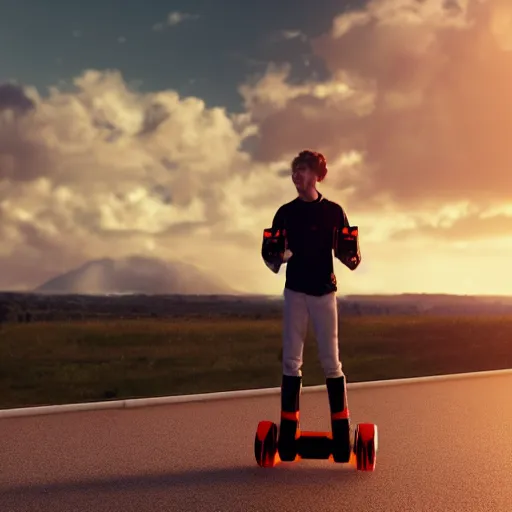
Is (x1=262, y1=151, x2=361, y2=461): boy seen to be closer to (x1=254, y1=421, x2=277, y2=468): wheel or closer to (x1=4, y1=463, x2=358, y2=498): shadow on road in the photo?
(x1=254, y1=421, x2=277, y2=468): wheel

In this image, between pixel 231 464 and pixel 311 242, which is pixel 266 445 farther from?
pixel 311 242

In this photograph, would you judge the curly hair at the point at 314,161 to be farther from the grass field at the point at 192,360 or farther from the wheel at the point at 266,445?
the grass field at the point at 192,360

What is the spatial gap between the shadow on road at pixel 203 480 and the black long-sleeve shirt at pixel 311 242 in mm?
1337

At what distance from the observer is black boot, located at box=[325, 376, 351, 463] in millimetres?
5711

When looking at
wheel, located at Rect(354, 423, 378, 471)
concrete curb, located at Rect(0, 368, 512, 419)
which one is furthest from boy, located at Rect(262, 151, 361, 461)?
concrete curb, located at Rect(0, 368, 512, 419)

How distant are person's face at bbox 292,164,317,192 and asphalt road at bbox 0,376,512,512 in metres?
2.16

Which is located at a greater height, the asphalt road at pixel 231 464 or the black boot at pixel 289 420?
the black boot at pixel 289 420

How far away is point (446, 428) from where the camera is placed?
755cm

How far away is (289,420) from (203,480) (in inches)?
30.8

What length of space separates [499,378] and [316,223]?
6903mm

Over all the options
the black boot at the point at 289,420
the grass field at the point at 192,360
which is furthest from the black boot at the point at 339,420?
the grass field at the point at 192,360

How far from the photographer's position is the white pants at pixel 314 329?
5.89 m

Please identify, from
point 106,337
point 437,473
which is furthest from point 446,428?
point 106,337

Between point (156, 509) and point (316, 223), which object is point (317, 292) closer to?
point (316, 223)
